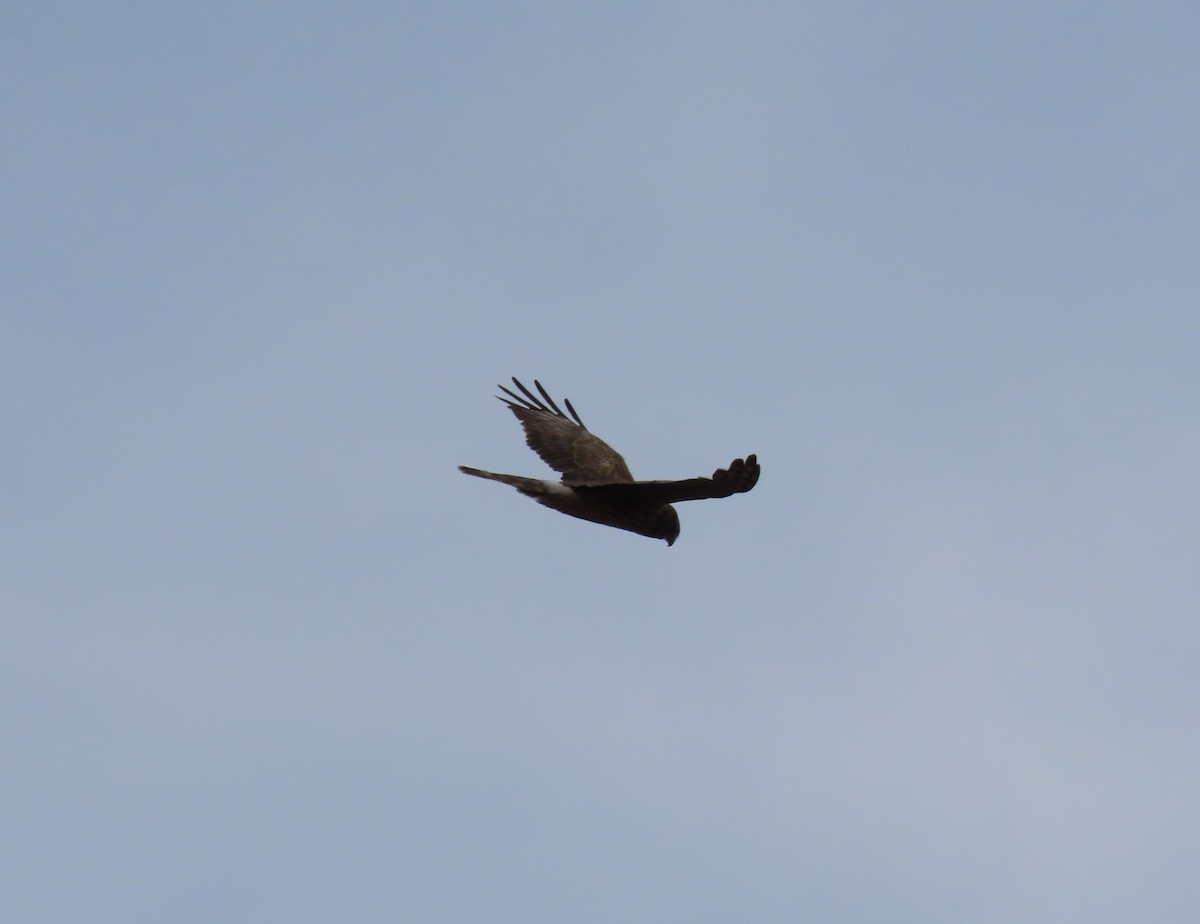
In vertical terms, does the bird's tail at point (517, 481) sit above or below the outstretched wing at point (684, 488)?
above

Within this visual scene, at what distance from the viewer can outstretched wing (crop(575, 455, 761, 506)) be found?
12.6 meters

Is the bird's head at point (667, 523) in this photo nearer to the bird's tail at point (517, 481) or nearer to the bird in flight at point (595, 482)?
the bird in flight at point (595, 482)

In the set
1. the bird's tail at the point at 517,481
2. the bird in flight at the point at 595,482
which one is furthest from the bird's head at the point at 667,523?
the bird's tail at the point at 517,481

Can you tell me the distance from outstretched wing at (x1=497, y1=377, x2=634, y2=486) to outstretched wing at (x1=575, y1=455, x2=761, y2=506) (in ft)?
5.19

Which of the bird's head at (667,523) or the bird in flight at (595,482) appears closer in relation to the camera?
the bird in flight at (595,482)

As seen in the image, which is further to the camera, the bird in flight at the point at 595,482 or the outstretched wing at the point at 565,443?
the outstretched wing at the point at 565,443

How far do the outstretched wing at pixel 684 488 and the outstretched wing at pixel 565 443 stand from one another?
1.58m

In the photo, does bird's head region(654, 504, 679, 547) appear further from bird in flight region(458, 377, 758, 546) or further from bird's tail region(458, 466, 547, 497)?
bird's tail region(458, 466, 547, 497)

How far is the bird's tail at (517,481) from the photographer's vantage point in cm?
1516

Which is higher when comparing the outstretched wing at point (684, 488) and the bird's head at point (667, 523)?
the bird's head at point (667, 523)

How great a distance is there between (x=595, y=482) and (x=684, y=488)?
210cm

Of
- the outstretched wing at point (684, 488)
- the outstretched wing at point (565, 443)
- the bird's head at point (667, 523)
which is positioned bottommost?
the outstretched wing at point (684, 488)

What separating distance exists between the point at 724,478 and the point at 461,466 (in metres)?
3.67

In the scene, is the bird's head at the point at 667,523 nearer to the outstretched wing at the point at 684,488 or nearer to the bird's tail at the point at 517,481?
the outstretched wing at the point at 684,488
